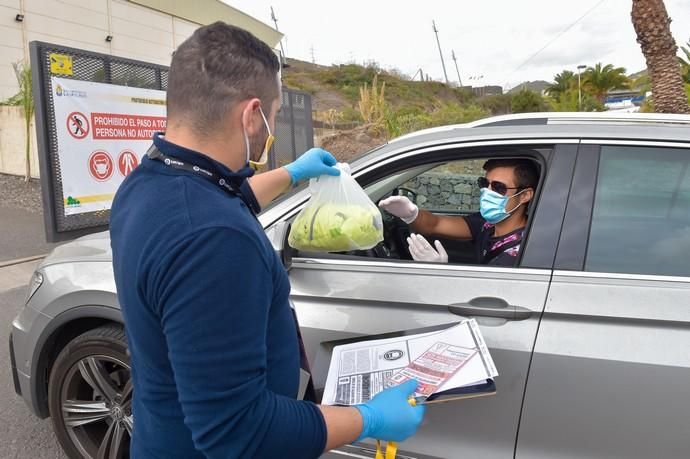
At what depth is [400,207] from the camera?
9.07 ft

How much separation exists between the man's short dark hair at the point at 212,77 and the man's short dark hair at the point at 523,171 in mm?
1679

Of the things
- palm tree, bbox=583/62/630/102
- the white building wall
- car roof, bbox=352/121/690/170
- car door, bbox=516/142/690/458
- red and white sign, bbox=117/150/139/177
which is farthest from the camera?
palm tree, bbox=583/62/630/102

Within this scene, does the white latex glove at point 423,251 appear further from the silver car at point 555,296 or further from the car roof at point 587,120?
the car roof at point 587,120

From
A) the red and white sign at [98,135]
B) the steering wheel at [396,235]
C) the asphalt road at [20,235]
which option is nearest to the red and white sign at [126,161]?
the red and white sign at [98,135]

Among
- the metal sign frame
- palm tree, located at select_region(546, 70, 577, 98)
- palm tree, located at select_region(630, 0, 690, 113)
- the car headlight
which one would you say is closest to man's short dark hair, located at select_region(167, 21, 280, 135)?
the car headlight

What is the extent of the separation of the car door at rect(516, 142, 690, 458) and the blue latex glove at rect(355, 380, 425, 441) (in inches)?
28.4

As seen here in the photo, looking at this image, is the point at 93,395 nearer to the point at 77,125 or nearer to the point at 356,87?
the point at 77,125

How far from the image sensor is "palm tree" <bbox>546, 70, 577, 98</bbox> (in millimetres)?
37303

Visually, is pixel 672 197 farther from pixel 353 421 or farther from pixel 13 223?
pixel 13 223

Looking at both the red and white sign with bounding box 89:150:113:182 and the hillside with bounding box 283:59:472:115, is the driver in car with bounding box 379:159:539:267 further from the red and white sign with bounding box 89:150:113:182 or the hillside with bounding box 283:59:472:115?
the hillside with bounding box 283:59:472:115

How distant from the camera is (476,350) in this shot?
160cm

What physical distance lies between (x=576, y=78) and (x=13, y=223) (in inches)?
1450

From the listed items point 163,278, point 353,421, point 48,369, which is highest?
point 163,278

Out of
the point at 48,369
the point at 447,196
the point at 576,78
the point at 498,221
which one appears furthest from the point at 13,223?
the point at 576,78
